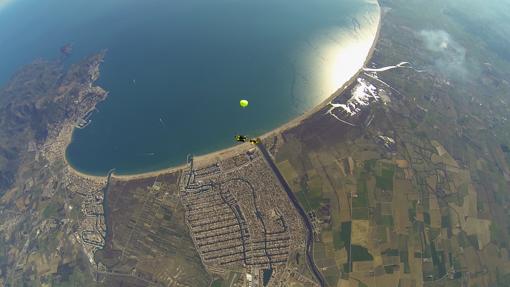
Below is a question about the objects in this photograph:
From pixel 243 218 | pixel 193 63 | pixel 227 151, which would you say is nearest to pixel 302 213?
pixel 243 218

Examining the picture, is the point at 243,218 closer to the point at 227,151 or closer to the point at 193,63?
the point at 227,151

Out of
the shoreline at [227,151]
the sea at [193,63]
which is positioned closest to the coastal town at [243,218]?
the shoreline at [227,151]

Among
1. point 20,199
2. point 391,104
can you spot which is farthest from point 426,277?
point 20,199

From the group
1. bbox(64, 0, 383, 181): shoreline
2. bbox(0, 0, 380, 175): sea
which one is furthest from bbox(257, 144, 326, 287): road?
bbox(0, 0, 380, 175): sea

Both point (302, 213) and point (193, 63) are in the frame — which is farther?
point (193, 63)

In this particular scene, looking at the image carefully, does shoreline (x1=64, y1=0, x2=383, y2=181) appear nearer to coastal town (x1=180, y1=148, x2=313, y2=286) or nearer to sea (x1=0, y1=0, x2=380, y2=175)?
sea (x1=0, y1=0, x2=380, y2=175)

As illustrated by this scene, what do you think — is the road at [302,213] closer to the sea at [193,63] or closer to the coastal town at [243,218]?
the coastal town at [243,218]
